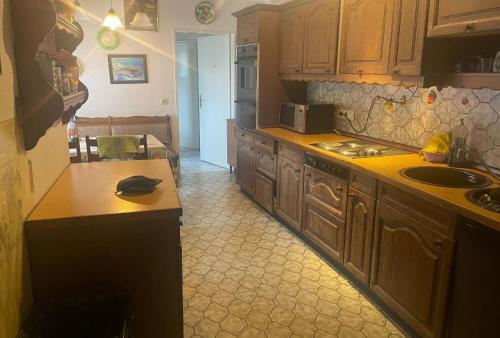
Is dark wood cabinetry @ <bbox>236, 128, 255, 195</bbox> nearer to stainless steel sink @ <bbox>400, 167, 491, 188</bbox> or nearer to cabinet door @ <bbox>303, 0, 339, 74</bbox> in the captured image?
cabinet door @ <bbox>303, 0, 339, 74</bbox>

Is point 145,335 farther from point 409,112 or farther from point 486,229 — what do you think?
point 409,112

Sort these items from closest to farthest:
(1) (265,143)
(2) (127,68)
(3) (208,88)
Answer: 1. (1) (265,143)
2. (2) (127,68)
3. (3) (208,88)

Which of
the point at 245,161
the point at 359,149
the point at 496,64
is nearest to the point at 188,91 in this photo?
the point at 245,161

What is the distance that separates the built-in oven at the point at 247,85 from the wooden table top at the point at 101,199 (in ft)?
6.63

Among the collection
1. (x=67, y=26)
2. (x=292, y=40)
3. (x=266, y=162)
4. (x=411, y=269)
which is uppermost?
(x=292, y=40)

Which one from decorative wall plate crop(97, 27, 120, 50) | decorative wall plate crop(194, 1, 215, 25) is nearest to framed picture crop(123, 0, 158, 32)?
decorative wall plate crop(97, 27, 120, 50)

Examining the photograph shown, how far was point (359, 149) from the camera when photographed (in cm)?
305

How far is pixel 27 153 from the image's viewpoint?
1658mm

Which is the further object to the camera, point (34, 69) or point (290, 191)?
point (290, 191)

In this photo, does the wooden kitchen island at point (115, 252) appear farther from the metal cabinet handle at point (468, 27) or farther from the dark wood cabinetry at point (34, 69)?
the metal cabinet handle at point (468, 27)

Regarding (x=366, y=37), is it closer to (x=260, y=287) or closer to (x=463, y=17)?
(x=463, y=17)

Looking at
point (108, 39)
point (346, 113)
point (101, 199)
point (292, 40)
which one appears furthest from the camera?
point (108, 39)

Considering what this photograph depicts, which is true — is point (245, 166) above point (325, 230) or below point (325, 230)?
above

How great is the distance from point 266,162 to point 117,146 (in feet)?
4.70
